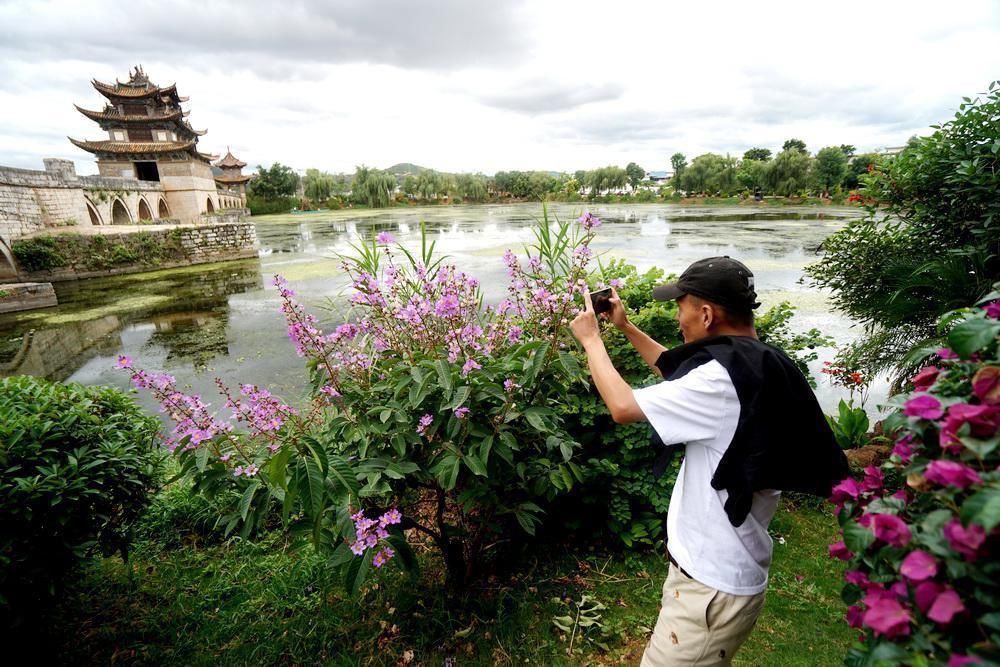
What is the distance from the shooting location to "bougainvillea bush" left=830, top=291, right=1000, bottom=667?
0.65 metres

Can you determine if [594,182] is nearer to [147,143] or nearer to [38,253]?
[147,143]

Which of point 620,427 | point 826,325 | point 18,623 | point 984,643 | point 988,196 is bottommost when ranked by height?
point 826,325

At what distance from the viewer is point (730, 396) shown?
1393 millimetres

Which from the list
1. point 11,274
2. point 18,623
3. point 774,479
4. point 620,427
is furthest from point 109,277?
point 774,479

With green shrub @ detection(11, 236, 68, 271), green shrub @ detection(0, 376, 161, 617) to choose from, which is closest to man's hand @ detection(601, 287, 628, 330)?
green shrub @ detection(0, 376, 161, 617)

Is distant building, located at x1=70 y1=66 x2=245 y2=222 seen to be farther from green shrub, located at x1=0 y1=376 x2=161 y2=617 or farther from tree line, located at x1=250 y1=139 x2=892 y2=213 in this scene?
green shrub, located at x1=0 y1=376 x2=161 y2=617

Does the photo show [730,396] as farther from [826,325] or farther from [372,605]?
[826,325]

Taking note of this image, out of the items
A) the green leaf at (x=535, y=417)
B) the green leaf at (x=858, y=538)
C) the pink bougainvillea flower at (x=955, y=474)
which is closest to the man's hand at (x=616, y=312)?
the green leaf at (x=535, y=417)

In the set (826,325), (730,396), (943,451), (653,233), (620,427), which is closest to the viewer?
(943,451)

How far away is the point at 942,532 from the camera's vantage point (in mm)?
708

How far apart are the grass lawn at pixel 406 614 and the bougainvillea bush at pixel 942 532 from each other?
6.10ft

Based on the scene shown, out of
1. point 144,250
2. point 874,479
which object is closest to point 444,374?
point 874,479

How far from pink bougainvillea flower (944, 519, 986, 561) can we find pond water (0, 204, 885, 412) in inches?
89.9

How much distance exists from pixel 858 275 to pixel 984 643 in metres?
4.59
